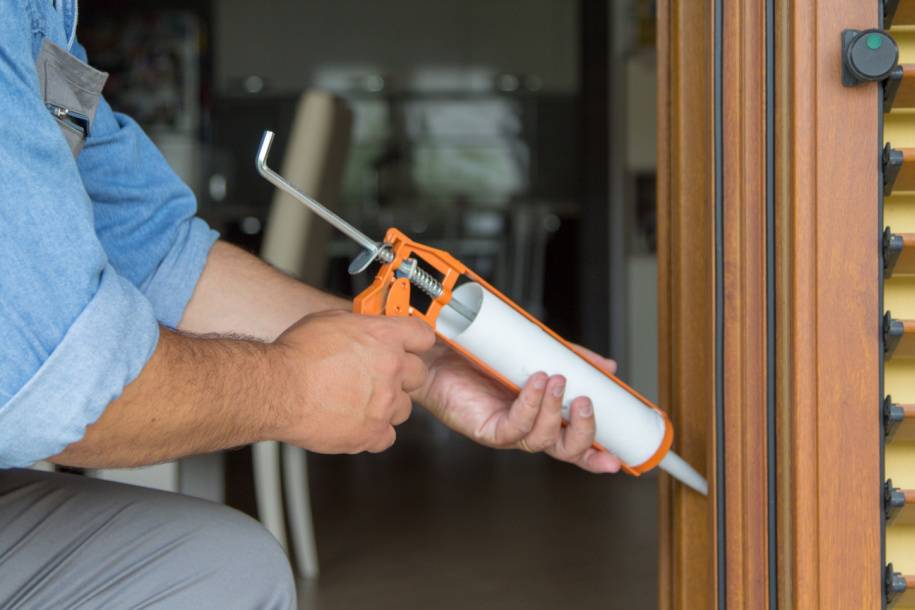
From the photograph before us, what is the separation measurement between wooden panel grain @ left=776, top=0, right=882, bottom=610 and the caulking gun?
0.59 feet

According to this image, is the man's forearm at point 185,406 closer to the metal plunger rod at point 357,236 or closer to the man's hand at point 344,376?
the man's hand at point 344,376

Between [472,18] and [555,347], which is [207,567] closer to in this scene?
[555,347]

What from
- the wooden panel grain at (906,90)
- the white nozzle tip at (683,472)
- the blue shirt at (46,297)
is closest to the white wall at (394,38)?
the white nozzle tip at (683,472)

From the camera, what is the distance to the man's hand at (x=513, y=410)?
0.95m

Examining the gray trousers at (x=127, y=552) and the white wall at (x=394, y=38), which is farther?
the white wall at (x=394, y=38)

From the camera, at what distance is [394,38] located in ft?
23.6

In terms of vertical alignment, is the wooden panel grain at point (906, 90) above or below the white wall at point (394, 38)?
below

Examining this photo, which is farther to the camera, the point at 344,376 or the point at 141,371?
the point at 344,376

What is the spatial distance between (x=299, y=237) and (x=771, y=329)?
1348 mm

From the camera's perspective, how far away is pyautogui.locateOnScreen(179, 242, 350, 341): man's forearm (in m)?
1.13

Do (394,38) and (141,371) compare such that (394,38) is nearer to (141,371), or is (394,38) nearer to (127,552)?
(127,552)

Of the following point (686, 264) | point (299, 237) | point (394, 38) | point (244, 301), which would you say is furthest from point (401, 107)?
point (686, 264)

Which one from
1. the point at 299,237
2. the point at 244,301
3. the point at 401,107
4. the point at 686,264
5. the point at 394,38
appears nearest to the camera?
the point at 686,264

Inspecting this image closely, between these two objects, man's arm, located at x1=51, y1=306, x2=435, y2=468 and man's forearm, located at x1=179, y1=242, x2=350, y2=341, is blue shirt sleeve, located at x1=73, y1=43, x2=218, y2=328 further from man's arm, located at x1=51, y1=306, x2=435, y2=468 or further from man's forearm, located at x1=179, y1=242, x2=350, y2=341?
man's arm, located at x1=51, y1=306, x2=435, y2=468
